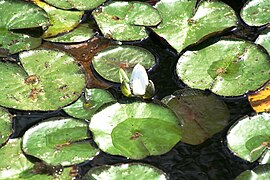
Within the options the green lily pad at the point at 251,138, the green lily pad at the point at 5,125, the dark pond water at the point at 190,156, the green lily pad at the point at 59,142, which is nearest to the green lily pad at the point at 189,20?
the dark pond water at the point at 190,156

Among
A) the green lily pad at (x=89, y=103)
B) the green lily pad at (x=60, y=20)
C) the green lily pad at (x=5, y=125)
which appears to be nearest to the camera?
the green lily pad at (x=5, y=125)

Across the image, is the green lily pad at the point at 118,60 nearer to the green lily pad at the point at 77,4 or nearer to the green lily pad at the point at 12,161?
the green lily pad at the point at 77,4

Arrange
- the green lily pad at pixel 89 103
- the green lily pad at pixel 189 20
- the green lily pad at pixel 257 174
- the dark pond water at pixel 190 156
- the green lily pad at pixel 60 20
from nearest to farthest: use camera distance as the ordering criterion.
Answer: the green lily pad at pixel 257 174, the dark pond water at pixel 190 156, the green lily pad at pixel 89 103, the green lily pad at pixel 189 20, the green lily pad at pixel 60 20

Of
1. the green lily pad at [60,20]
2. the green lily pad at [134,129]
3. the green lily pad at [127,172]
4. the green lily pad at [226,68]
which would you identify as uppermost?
the green lily pad at [60,20]

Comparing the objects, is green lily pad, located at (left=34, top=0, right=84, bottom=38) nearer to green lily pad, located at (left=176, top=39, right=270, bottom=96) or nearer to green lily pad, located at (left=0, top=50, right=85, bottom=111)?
green lily pad, located at (left=0, top=50, right=85, bottom=111)

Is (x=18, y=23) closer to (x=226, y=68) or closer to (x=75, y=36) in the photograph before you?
(x=75, y=36)

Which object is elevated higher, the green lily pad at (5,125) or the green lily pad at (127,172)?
the green lily pad at (5,125)

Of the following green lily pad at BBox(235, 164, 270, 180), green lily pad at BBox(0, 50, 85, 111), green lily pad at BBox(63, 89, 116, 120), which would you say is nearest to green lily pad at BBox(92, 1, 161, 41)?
green lily pad at BBox(0, 50, 85, 111)
